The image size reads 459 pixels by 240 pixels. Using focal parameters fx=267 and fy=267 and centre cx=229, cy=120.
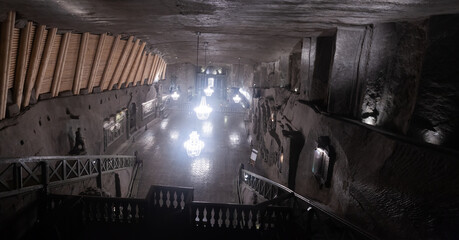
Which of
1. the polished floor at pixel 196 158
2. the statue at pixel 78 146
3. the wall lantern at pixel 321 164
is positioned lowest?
the polished floor at pixel 196 158

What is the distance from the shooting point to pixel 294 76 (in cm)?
1243

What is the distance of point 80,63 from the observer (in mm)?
9188

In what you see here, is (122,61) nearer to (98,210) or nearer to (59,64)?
(59,64)

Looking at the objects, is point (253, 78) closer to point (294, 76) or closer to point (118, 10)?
point (294, 76)

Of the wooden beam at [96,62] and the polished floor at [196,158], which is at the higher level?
the wooden beam at [96,62]

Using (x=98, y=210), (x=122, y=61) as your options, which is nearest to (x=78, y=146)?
(x=122, y=61)

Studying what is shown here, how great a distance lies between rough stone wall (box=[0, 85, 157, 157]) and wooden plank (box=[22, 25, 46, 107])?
513mm

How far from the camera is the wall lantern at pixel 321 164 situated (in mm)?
6785

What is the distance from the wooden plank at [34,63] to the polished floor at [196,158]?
6069 millimetres

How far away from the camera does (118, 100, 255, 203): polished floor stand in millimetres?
12219

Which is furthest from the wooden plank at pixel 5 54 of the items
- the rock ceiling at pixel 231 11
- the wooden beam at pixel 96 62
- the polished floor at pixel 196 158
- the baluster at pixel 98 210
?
the polished floor at pixel 196 158

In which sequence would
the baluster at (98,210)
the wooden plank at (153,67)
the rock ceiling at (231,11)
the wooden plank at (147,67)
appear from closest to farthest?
the rock ceiling at (231,11) < the baluster at (98,210) < the wooden plank at (147,67) < the wooden plank at (153,67)

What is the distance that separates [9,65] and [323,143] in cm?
774

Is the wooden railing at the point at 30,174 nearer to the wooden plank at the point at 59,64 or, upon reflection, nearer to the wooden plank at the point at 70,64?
the wooden plank at the point at 59,64
